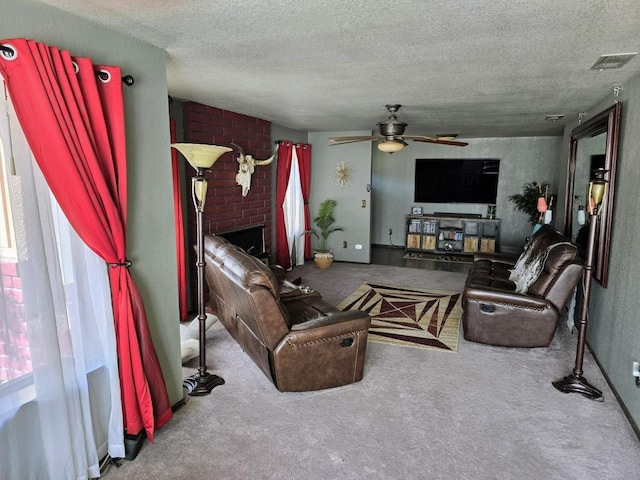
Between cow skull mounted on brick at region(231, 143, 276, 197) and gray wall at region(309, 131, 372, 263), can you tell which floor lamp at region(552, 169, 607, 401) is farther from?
gray wall at region(309, 131, 372, 263)

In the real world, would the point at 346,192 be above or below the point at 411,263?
above

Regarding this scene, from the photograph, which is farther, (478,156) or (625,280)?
(478,156)

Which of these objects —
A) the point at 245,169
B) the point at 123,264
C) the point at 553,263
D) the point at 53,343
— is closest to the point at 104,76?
the point at 123,264

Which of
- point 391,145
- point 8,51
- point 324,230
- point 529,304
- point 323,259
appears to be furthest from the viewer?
point 324,230

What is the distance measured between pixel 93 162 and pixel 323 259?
5065 mm

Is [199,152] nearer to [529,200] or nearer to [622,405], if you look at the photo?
[622,405]

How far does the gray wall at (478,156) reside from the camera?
25.5ft

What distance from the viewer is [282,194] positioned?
6.39 m

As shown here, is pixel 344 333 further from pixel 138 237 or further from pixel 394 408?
pixel 138 237

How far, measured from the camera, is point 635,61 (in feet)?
8.40

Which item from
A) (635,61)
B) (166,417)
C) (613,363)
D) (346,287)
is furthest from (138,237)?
(346,287)

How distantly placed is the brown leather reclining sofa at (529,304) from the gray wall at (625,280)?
1.03ft

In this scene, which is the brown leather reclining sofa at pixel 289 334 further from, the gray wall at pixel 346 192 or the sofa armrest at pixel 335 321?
the gray wall at pixel 346 192

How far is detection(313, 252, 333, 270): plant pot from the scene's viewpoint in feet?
22.4
